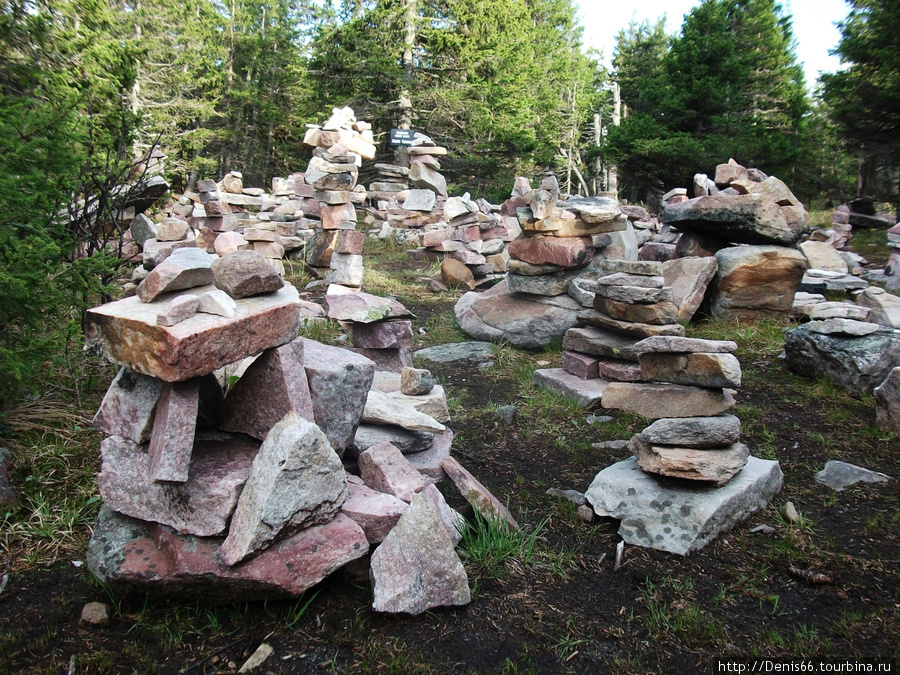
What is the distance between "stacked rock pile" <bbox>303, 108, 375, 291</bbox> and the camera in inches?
352

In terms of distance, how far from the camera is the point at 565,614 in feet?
8.96

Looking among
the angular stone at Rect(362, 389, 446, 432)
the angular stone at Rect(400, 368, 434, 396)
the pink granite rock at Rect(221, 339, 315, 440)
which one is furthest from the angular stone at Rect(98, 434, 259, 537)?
the angular stone at Rect(400, 368, 434, 396)

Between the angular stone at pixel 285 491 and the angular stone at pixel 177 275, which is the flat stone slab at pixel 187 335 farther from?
the angular stone at pixel 285 491

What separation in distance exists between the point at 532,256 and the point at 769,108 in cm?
1876

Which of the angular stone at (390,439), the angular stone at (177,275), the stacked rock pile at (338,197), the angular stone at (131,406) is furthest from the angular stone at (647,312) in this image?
the stacked rock pile at (338,197)

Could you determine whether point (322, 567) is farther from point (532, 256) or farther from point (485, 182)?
point (485, 182)

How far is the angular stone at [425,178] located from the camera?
643 inches

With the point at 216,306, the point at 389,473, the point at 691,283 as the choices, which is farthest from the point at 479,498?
the point at 691,283

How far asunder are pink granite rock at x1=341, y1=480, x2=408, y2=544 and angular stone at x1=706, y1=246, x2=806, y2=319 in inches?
227

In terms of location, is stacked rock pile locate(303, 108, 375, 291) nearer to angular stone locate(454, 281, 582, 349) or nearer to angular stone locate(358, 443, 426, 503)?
angular stone locate(454, 281, 582, 349)

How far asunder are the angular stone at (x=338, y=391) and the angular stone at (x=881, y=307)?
585 cm

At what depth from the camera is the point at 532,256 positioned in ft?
23.7

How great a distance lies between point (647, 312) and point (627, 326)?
0.22 m

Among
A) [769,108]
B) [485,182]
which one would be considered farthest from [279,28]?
[769,108]
